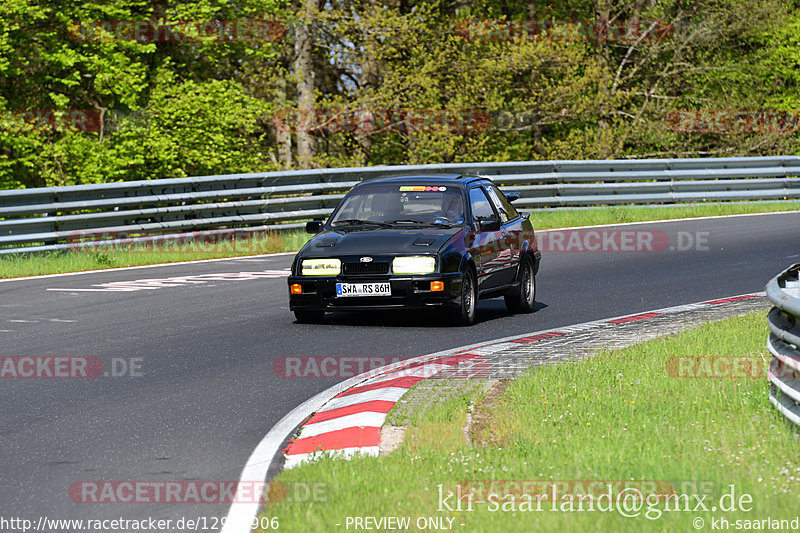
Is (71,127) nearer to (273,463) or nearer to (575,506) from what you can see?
(273,463)

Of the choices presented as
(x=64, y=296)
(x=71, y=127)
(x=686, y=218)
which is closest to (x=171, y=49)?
(x=71, y=127)

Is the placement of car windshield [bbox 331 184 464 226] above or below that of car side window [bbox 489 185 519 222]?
above

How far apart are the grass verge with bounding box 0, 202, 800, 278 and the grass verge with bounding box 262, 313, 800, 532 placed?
10891 millimetres

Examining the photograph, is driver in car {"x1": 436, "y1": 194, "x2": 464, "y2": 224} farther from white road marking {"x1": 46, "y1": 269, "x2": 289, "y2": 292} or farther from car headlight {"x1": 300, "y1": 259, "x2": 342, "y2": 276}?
white road marking {"x1": 46, "y1": 269, "x2": 289, "y2": 292}

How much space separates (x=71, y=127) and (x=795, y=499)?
25.6m

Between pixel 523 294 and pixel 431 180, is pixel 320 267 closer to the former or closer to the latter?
pixel 431 180

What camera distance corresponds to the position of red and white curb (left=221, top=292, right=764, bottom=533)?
639cm

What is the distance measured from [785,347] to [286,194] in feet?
50.7

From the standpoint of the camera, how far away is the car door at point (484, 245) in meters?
12.5

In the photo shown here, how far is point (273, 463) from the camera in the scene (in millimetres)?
6504
